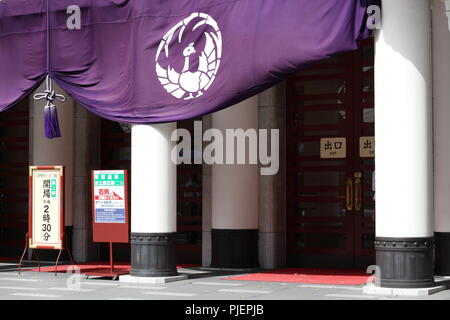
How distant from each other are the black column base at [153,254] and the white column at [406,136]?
384 centimetres

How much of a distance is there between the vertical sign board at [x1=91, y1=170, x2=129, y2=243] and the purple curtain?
4.10 feet

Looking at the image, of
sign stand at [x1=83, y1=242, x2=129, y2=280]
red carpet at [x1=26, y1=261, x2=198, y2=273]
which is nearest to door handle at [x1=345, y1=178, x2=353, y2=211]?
red carpet at [x1=26, y1=261, x2=198, y2=273]

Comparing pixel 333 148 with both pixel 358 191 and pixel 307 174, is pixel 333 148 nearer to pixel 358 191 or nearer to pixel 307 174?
pixel 307 174

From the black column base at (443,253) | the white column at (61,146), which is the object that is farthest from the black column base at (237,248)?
the white column at (61,146)

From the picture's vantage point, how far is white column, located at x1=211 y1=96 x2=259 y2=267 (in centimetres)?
1666

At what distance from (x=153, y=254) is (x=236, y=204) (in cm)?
292

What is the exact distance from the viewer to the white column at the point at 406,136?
489 inches

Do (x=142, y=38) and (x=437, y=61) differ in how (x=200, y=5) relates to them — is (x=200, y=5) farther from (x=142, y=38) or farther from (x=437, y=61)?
(x=437, y=61)

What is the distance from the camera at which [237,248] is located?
16656mm

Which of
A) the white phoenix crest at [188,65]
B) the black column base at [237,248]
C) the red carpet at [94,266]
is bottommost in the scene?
the red carpet at [94,266]

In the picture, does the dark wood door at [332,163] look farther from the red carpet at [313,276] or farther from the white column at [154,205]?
the white column at [154,205]

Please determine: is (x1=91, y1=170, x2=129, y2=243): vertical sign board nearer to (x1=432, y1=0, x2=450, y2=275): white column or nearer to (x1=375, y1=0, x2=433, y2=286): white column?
(x1=375, y1=0, x2=433, y2=286): white column
